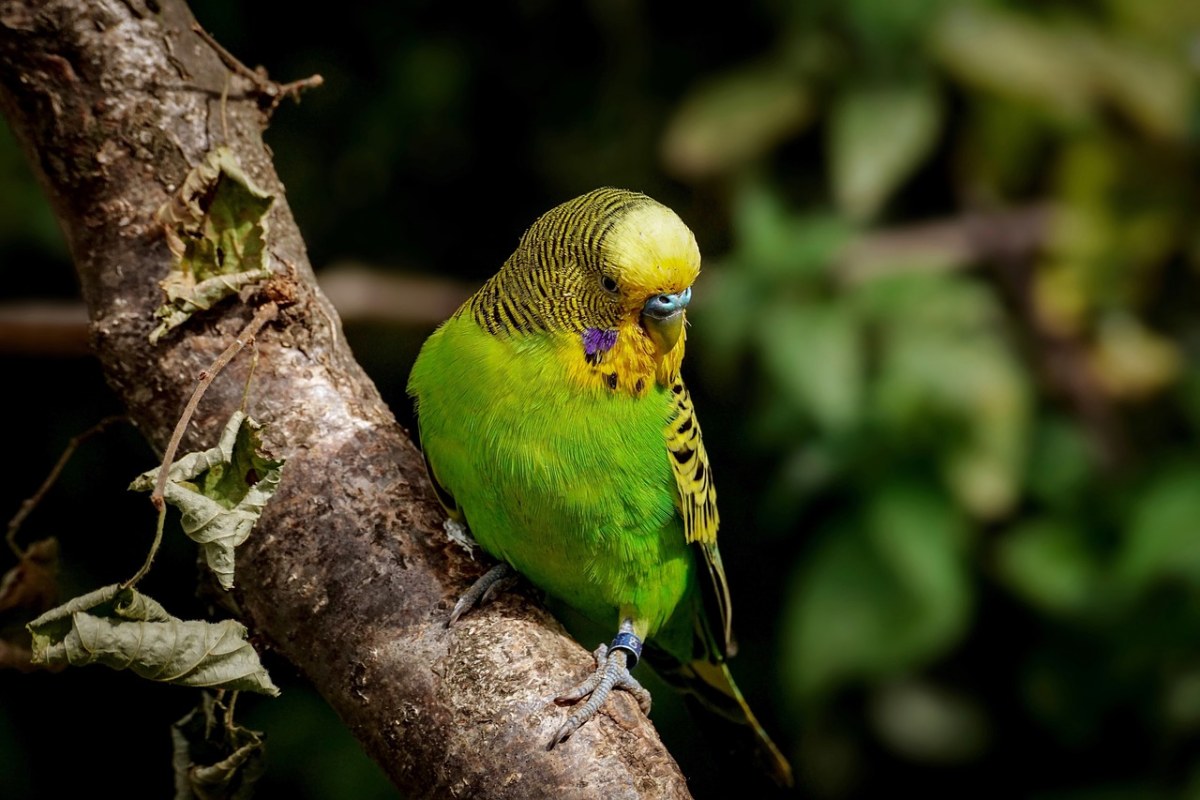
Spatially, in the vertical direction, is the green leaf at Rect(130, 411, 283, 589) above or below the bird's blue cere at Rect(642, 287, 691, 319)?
below

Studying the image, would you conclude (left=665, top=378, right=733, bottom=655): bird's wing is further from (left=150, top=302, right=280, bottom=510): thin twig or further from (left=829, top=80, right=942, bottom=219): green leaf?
(left=829, top=80, right=942, bottom=219): green leaf

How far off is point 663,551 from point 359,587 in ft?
2.06

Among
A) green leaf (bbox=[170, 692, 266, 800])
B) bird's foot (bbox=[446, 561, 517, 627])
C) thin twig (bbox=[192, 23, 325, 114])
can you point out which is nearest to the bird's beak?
bird's foot (bbox=[446, 561, 517, 627])

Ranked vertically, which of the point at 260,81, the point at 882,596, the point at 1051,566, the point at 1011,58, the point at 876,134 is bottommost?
the point at 882,596

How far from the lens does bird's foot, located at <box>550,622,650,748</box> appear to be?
147cm

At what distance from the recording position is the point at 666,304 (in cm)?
165

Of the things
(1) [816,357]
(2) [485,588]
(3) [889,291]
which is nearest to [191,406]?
(2) [485,588]

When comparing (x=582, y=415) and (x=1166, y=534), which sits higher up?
(x=582, y=415)

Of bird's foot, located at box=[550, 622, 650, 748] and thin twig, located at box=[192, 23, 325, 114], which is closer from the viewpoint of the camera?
bird's foot, located at box=[550, 622, 650, 748]

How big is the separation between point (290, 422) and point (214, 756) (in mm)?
490

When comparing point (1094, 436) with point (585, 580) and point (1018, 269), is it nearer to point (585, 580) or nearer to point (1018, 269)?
point (1018, 269)

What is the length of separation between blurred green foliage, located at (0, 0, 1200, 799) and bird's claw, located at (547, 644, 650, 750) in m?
1.46

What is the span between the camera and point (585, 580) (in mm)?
1946

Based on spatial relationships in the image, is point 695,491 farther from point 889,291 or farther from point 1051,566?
point 1051,566
